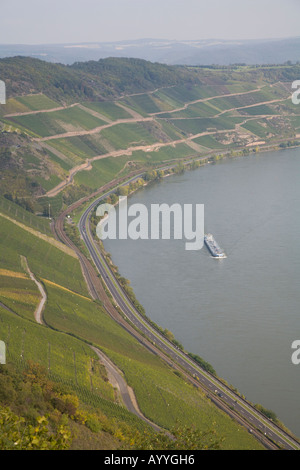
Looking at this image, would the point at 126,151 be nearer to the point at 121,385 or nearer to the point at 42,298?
the point at 42,298

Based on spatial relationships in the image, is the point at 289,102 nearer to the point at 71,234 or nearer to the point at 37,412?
the point at 71,234

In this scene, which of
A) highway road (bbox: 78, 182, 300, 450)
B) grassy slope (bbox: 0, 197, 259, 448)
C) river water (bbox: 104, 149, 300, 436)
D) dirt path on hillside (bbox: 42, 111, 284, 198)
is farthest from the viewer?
dirt path on hillside (bbox: 42, 111, 284, 198)

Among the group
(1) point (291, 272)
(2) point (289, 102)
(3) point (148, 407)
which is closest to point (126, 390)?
(3) point (148, 407)

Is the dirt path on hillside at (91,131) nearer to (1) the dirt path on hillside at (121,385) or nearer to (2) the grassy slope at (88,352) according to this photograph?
(2) the grassy slope at (88,352)

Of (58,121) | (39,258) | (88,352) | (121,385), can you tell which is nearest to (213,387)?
Answer: (121,385)

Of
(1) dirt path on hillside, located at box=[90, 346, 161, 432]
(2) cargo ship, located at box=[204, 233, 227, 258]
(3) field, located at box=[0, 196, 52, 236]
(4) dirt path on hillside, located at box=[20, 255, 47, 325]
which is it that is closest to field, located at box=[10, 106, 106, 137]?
(3) field, located at box=[0, 196, 52, 236]

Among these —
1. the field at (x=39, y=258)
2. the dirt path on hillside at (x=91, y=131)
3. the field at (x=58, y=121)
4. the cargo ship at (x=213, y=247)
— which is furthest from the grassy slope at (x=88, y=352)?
the field at (x=58, y=121)

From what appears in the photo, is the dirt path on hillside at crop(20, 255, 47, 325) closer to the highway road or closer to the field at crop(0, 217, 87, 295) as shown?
the field at crop(0, 217, 87, 295)
